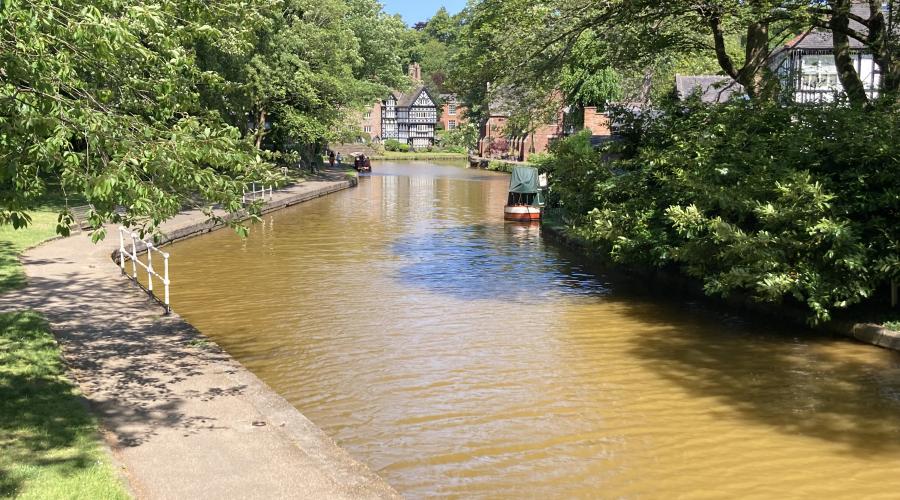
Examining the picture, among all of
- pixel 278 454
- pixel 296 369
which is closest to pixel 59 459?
pixel 278 454

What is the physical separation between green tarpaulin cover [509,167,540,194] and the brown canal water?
→ 1100 centimetres

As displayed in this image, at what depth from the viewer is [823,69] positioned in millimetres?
46875

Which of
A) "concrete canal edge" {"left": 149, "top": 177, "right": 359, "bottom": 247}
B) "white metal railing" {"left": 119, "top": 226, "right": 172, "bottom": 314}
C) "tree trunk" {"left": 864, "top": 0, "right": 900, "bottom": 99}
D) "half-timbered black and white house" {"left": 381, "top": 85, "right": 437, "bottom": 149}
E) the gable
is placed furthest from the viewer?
"half-timbered black and white house" {"left": 381, "top": 85, "right": 437, "bottom": 149}

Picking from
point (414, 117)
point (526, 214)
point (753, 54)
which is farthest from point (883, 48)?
point (414, 117)

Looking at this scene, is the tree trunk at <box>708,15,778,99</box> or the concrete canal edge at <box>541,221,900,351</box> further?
the tree trunk at <box>708,15,778,99</box>

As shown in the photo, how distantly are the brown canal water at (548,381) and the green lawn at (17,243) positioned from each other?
3047mm

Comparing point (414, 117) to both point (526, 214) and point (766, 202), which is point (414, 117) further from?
point (766, 202)

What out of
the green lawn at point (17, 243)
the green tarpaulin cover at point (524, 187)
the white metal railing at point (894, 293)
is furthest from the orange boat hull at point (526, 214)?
the white metal railing at point (894, 293)

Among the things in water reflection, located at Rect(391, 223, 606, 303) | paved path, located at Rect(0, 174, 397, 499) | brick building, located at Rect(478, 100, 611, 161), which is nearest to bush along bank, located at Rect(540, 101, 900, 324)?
water reflection, located at Rect(391, 223, 606, 303)

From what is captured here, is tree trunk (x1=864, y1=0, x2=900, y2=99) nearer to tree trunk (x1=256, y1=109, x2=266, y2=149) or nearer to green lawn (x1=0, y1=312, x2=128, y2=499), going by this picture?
green lawn (x1=0, y1=312, x2=128, y2=499)

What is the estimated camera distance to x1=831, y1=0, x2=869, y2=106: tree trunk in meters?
16.6

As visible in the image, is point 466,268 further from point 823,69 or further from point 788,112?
point 823,69

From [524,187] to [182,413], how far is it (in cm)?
2524

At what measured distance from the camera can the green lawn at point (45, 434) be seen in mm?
6566
